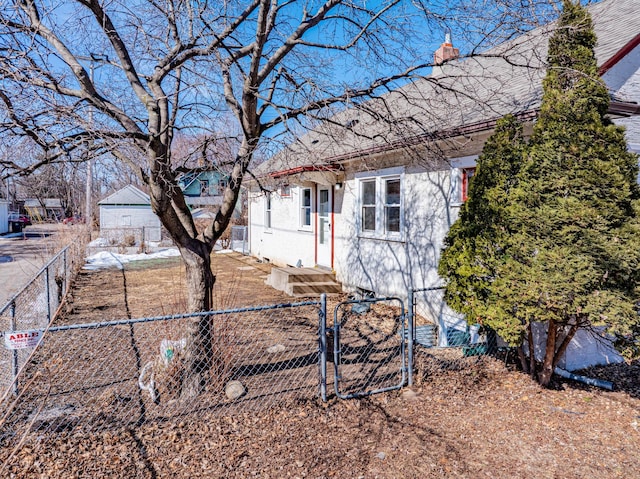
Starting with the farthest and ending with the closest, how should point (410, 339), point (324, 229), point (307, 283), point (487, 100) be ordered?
point (324, 229) → point (307, 283) → point (487, 100) → point (410, 339)

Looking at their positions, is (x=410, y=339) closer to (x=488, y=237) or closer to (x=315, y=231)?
(x=488, y=237)

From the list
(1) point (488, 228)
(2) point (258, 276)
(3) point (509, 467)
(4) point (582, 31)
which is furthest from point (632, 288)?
(2) point (258, 276)

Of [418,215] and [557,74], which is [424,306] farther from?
[557,74]

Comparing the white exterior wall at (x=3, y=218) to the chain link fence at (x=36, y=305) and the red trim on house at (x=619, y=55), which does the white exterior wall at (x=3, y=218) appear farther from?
the red trim on house at (x=619, y=55)

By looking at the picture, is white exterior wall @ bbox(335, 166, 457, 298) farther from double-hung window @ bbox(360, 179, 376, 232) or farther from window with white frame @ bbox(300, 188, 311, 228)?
window with white frame @ bbox(300, 188, 311, 228)

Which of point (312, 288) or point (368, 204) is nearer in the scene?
A: point (368, 204)

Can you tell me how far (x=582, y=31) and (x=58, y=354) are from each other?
7.31 meters

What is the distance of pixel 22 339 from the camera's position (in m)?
3.30

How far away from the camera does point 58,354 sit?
563 cm

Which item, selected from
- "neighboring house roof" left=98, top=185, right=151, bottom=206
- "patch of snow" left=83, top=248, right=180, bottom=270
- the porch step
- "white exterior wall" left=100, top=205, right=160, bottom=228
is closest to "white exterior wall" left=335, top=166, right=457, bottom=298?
the porch step

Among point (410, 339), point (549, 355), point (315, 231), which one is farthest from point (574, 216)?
point (315, 231)

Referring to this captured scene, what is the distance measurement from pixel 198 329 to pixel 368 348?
8.82 feet

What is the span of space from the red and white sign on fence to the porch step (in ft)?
22.0

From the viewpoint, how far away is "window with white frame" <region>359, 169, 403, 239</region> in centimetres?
832
